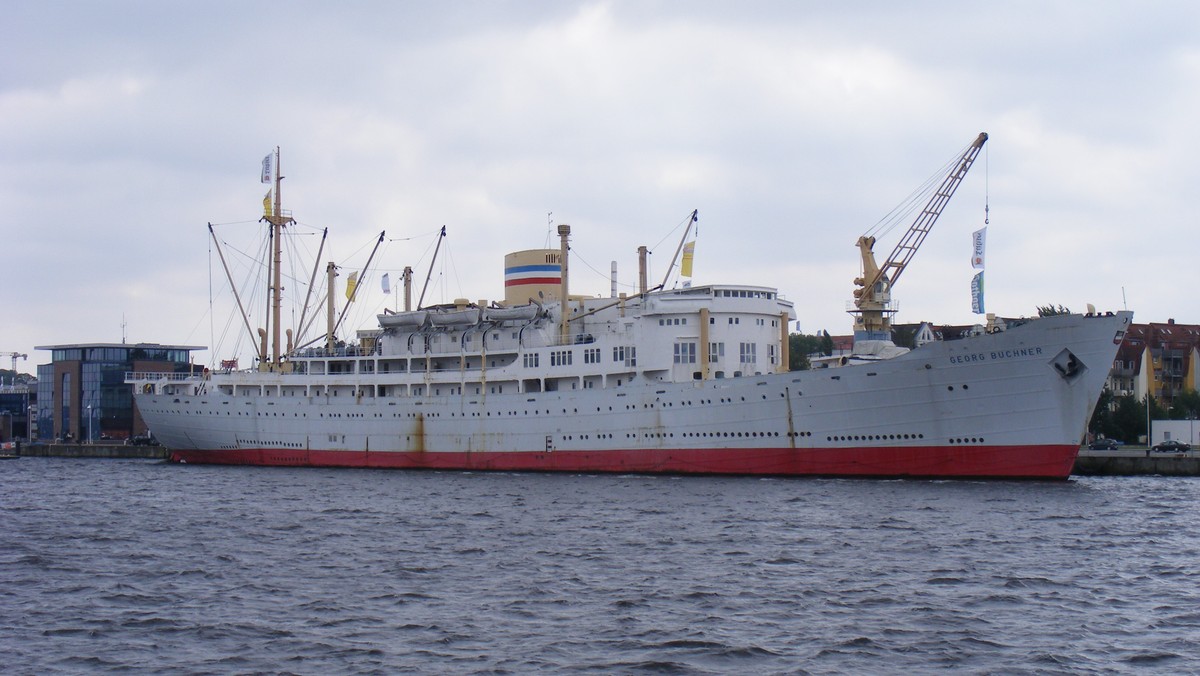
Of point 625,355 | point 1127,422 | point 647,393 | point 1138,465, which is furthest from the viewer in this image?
point 1127,422

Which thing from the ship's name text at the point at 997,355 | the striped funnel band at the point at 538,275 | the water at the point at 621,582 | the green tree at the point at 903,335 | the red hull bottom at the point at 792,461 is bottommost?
the water at the point at 621,582

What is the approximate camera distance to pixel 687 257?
1957 inches

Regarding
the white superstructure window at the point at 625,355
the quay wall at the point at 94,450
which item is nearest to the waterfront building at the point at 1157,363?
the white superstructure window at the point at 625,355

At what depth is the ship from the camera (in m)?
36.7

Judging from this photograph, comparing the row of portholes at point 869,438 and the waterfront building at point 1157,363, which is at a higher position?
the waterfront building at point 1157,363

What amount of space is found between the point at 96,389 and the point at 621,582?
8316 cm

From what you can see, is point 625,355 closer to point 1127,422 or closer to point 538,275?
point 538,275

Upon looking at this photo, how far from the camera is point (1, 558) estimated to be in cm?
2558

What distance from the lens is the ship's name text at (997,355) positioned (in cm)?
3606

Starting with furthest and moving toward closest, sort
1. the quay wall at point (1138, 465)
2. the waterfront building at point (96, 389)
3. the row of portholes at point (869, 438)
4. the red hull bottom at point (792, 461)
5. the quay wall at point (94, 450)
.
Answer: the waterfront building at point (96, 389) < the quay wall at point (94, 450) < the quay wall at point (1138, 465) < the row of portholes at point (869, 438) < the red hull bottom at point (792, 461)

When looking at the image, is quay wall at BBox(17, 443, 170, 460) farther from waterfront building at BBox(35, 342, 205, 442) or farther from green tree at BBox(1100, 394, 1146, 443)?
green tree at BBox(1100, 394, 1146, 443)

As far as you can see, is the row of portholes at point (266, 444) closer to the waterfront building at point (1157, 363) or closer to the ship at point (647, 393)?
the ship at point (647, 393)

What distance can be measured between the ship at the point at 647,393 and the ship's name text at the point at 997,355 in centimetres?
5

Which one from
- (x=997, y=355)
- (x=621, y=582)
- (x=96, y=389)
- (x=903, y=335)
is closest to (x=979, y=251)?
(x=997, y=355)
